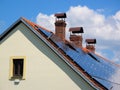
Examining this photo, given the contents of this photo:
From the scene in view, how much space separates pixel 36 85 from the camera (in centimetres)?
1930

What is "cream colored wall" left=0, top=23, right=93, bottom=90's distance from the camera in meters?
18.7

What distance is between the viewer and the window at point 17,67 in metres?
19.7

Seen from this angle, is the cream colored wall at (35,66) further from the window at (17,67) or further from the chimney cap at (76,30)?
the chimney cap at (76,30)

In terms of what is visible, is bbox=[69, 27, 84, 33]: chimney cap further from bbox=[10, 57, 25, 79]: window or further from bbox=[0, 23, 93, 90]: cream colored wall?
bbox=[10, 57, 25, 79]: window

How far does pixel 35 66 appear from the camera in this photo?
770 inches

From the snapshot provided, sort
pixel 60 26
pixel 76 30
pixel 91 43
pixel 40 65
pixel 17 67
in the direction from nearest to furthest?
pixel 40 65, pixel 17 67, pixel 60 26, pixel 76 30, pixel 91 43

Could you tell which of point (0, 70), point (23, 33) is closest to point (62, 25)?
point (23, 33)

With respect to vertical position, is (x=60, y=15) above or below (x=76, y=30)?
above

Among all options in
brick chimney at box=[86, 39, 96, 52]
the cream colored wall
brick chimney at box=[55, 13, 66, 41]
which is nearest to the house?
the cream colored wall

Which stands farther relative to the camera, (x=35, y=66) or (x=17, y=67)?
(x=17, y=67)

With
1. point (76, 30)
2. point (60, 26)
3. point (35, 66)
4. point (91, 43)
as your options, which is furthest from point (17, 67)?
point (91, 43)

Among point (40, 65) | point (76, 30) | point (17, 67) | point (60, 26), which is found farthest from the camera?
point (76, 30)

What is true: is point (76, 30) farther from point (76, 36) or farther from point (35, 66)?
point (35, 66)

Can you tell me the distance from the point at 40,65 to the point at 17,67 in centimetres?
148
